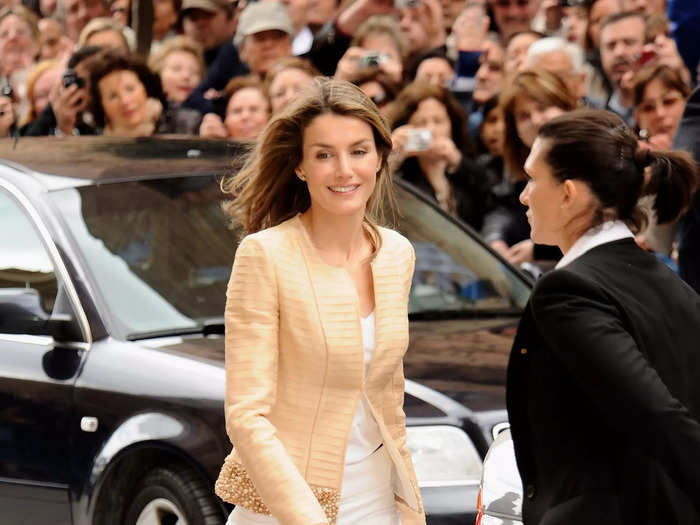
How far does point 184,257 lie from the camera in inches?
238

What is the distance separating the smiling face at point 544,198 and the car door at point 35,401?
109 inches

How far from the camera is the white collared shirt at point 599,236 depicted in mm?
3148

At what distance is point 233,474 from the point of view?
361cm

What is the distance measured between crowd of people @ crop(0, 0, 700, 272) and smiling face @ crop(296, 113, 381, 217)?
3.11m

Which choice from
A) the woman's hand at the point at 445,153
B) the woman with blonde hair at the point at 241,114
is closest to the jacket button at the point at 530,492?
the woman's hand at the point at 445,153

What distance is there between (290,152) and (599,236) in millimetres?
872

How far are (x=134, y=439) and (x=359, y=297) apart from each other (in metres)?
1.86

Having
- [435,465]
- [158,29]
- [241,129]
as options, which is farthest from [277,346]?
[158,29]

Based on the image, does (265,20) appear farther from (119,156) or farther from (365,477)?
(365,477)

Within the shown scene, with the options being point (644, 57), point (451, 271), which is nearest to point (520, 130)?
point (644, 57)

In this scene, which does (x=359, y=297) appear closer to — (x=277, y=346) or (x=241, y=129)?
(x=277, y=346)

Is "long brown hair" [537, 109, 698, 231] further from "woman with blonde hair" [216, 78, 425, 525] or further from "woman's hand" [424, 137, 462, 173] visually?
"woman's hand" [424, 137, 462, 173]

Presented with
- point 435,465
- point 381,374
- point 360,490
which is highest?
point 381,374

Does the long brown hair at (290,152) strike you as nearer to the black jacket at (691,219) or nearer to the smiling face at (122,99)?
the black jacket at (691,219)
